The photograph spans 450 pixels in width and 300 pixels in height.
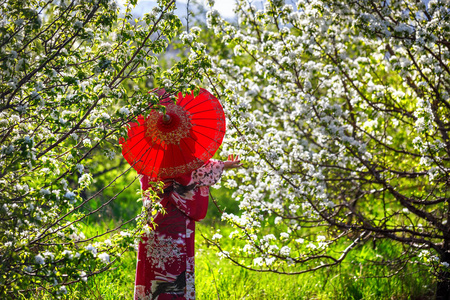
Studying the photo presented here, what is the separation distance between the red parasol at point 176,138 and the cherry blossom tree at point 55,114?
1.33ft

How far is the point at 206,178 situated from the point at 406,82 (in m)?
2.54

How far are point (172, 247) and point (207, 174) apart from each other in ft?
2.06

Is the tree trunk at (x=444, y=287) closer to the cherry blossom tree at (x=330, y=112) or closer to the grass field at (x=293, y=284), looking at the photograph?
the cherry blossom tree at (x=330, y=112)

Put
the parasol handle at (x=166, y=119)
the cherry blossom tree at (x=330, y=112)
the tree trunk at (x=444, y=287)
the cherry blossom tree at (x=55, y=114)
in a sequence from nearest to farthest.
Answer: the cherry blossom tree at (x=55, y=114) → the parasol handle at (x=166, y=119) → the cherry blossom tree at (x=330, y=112) → the tree trunk at (x=444, y=287)

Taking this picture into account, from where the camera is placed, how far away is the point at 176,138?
332cm

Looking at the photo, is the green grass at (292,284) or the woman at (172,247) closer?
the woman at (172,247)

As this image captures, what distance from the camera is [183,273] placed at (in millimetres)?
3449

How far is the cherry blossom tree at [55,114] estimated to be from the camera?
226cm

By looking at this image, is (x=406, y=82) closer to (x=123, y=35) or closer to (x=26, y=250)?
(x=123, y=35)

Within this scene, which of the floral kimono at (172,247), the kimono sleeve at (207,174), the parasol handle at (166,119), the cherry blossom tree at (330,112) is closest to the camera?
the parasol handle at (166,119)

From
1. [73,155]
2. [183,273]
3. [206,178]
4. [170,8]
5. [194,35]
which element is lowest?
[183,273]

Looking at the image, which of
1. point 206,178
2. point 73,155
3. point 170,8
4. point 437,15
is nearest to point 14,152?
point 73,155

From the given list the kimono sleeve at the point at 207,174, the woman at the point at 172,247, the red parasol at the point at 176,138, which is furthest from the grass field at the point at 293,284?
the red parasol at the point at 176,138

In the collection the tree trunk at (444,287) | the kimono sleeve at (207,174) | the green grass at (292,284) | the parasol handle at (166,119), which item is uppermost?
the parasol handle at (166,119)
